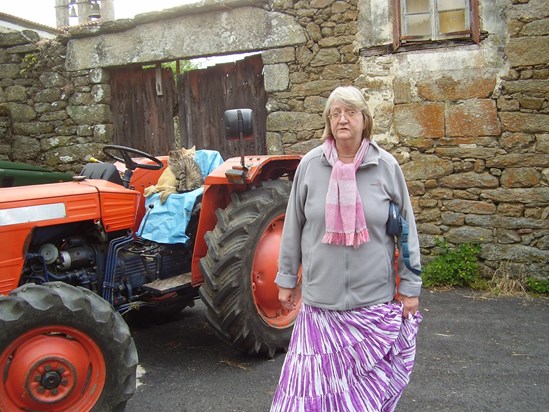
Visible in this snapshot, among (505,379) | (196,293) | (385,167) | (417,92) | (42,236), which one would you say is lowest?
(505,379)

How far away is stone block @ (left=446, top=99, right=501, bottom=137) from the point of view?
5500 mm

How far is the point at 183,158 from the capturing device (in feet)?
13.7

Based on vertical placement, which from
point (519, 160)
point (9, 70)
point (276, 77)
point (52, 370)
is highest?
point (9, 70)

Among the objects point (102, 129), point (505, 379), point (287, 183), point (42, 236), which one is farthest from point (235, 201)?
point (102, 129)

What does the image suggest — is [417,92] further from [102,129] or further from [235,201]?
[102,129]

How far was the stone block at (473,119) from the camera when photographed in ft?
18.0

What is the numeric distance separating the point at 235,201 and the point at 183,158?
0.64 meters

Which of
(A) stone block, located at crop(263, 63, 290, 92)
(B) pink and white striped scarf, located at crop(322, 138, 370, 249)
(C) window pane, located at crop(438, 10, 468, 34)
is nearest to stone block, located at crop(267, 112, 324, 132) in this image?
(A) stone block, located at crop(263, 63, 290, 92)

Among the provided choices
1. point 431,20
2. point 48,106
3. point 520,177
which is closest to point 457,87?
point 431,20

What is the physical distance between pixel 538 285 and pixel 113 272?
414 centimetres

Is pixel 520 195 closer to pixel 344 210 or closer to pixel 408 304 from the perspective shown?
pixel 408 304

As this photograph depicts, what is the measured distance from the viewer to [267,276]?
12.2 ft

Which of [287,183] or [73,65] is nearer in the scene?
[287,183]

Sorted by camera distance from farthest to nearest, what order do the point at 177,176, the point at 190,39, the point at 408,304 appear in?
the point at 190,39, the point at 177,176, the point at 408,304
